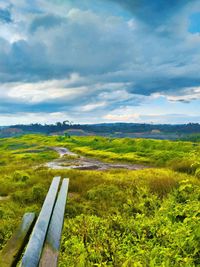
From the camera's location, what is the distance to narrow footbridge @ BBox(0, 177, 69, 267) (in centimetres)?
179

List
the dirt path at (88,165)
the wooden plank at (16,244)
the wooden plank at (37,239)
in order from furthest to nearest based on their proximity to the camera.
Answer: the dirt path at (88,165) < the wooden plank at (16,244) < the wooden plank at (37,239)

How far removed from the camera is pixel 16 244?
90.8 inches

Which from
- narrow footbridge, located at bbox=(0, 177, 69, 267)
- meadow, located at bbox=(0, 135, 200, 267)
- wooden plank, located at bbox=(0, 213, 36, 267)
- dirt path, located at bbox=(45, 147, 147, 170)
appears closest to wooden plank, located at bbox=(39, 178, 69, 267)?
narrow footbridge, located at bbox=(0, 177, 69, 267)

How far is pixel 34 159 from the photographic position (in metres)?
56.5

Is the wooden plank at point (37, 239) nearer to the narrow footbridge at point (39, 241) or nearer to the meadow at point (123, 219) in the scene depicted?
the narrow footbridge at point (39, 241)

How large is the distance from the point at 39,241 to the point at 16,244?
16.5 inches

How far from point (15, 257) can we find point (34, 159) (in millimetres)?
55589

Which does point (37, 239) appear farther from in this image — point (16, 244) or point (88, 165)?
point (88, 165)

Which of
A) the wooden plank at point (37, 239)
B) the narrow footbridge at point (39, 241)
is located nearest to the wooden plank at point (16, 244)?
the narrow footbridge at point (39, 241)

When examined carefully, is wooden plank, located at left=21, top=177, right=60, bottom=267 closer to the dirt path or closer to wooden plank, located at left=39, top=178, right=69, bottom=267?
wooden plank, located at left=39, top=178, right=69, bottom=267

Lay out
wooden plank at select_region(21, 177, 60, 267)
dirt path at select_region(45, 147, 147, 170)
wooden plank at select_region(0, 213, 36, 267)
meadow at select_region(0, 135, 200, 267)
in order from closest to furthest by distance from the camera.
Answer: wooden plank at select_region(21, 177, 60, 267) → wooden plank at select_region(0, 213, 36, 267) → meadow at select_region(0, 135, 200, 267) → dirt path at select_region(45, 147, 147, 170)

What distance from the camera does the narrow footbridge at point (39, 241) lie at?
1.79 meters

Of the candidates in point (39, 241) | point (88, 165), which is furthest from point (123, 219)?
point (88, 165)

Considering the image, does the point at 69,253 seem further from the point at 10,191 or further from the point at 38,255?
the point at 10,191
